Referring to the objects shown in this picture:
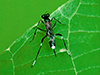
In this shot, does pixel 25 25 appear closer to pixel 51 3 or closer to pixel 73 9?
pixel 51 3

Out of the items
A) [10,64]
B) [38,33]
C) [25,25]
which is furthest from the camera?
[25,25]

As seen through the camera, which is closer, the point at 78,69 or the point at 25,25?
the point at 78,69

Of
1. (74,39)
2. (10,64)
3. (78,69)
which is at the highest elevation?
(10,64)

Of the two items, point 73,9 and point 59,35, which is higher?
point 73,9

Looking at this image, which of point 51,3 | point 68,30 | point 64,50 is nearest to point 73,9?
point 68,30

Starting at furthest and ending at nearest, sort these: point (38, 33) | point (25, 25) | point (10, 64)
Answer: point (25, 25) < point (38, 33) < point (10, 64)

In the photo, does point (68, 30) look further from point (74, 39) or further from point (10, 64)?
point (10, 64)
